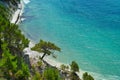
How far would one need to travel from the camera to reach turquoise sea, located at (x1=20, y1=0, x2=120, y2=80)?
82875mm

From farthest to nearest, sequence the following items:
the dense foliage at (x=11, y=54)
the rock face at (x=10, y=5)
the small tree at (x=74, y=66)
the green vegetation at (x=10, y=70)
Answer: the rock face at (x=10, y=5)
the small tree at (x=74, y=66)
the dense foliage at (x=11, y=54)
the green vegetation at (x=10, y=70)

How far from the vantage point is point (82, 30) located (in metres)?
107

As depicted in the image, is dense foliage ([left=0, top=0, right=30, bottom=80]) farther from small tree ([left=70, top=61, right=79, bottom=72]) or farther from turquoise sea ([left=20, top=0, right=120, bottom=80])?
turquoise sea ([left=20, top=0, right=120, bottom=80])

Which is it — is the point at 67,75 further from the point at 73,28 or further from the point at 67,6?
the point at 67,6

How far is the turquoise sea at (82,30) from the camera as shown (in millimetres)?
82875

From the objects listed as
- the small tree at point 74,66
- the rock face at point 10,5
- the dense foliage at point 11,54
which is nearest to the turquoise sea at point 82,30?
the rock face at point 10,5

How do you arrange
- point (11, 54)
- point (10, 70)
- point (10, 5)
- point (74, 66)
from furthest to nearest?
point (10, 5)
point (74, 66)
point (11, 54)
point (10, 70)

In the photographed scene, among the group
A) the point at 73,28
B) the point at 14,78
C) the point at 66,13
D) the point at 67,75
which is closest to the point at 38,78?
the point at 14,78

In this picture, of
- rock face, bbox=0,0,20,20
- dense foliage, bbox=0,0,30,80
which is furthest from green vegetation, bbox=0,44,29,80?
rock face, bbox=0,0,20,20

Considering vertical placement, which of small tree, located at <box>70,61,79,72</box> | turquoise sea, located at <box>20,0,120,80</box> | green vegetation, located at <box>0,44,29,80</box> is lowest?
green vegetation, located at <box>0,44,29,80</box>

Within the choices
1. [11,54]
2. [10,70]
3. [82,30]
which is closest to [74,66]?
[11,54]

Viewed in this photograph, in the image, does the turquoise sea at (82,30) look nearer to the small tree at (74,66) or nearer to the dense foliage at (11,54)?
the small tree at (74,66)

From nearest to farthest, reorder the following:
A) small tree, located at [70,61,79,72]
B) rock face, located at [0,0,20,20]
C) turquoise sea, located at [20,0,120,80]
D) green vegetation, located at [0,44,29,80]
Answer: green vegetation, located at [0,44,29,80]
small tree, located at [70,61,79,72]
turquoise sea, located at [20,0,120,80]
rock face, located at [0,0,20,20]

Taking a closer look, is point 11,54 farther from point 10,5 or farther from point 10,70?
point 10,5
